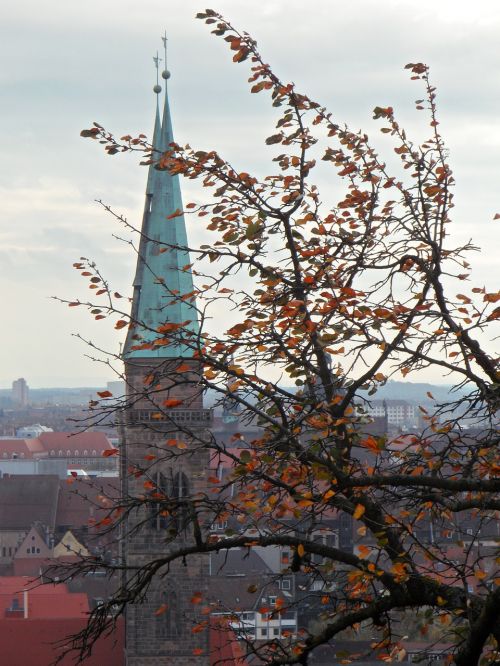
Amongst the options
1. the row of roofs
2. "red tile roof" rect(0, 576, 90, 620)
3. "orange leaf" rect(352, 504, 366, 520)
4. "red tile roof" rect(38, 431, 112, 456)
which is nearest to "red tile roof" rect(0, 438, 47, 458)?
the row of roofs

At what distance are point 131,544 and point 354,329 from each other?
102 ft

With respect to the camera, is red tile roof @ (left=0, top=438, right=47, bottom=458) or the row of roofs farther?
the row of roofs

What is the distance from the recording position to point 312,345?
9.72 meters

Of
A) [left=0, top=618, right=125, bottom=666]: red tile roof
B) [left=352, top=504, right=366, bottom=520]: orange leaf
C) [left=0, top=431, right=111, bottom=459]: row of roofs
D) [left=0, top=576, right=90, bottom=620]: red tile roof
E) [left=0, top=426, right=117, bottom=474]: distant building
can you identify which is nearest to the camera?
[left=352, top=504, right=366, bottom=520]: orange leaf

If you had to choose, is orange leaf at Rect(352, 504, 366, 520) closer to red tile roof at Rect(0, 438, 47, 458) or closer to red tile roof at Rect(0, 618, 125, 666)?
red tile roof at Rect(0, 618, 125, 666)

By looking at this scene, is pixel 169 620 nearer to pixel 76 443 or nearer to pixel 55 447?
pixel 55 447

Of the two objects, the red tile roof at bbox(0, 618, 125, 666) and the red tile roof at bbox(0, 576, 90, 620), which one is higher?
the red tile roof at bbox(0, 576, 90, 620)

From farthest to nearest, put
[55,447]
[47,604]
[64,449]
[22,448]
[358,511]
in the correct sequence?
[64,449], [55,447], [22,448], [47,604], [358,511]

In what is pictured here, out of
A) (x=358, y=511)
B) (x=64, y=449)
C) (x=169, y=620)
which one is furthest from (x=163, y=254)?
(x=64, y=449)

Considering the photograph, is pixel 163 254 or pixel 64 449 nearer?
pixel 163 254

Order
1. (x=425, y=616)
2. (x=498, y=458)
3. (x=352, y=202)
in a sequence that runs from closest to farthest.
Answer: (x=425, y=616)
(x=498, y=458)
(x=352, y=202)

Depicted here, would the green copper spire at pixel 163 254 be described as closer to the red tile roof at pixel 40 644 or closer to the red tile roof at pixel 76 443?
the red tile roof at pixel 40 644

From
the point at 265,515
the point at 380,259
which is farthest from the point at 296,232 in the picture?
the point at 265,515

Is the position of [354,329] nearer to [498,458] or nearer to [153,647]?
[498,458]
